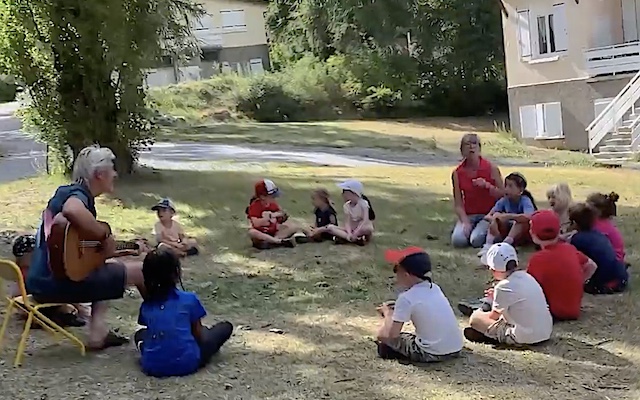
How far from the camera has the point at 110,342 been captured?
594 centimetres

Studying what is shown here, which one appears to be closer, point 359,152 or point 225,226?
point 225,226

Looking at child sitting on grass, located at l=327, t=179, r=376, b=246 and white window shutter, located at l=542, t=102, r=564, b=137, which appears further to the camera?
white window shutter, located at l=542, t=102, r=564, b=137

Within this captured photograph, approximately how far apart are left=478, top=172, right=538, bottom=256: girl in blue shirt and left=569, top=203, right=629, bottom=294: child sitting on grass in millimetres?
1636

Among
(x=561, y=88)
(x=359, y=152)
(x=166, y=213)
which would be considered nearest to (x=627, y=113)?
(x=561, y=88)

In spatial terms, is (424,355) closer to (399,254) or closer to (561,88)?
(399,254)

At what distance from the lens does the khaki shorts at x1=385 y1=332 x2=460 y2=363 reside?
17.5 ft

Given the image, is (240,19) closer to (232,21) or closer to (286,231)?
(232,21)

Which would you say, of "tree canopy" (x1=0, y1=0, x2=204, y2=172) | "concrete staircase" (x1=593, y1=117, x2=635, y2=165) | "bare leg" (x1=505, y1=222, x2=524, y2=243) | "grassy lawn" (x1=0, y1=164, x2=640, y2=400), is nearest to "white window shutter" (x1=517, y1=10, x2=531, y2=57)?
"concrete staircase" (x1=593, y1=117, x2=635, y2=165)

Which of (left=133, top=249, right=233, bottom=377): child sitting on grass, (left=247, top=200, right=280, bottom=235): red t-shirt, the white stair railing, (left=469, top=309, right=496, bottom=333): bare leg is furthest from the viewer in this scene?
the white stair railing

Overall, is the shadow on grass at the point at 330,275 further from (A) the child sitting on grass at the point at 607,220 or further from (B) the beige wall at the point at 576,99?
(B) the beige wall at the point at 576,99

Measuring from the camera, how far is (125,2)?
14320mm

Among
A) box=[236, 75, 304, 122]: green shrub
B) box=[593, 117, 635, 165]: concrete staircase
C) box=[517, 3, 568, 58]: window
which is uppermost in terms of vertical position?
box=[517, 3, 568, 58]: window

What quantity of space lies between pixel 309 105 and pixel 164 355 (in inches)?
1283

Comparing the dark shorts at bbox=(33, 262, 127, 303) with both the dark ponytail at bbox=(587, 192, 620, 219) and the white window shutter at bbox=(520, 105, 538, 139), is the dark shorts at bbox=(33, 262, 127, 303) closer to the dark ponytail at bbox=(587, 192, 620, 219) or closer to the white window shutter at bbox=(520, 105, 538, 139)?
the dark ponytail at bbox=(587, 192, 620, 219)
